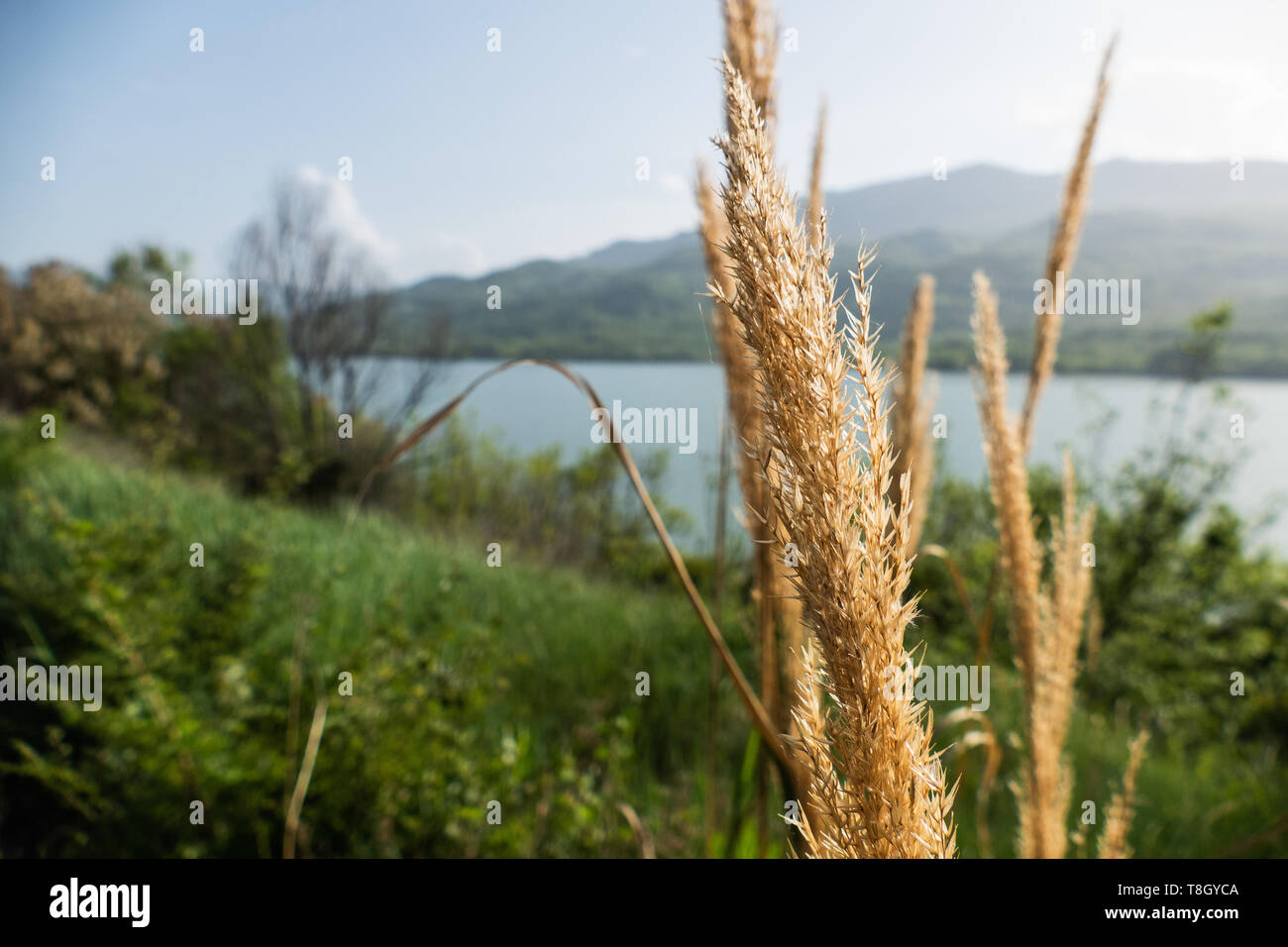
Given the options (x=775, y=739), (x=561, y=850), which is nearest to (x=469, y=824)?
(x=561, y=850)

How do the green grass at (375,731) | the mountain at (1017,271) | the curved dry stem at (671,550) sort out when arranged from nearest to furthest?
the curved dry stem at (671,550)
the green grass at (375,731)
the mountain at (1017,271)

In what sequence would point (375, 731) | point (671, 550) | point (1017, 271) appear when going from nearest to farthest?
1. point (671, 550)
2. point (375, 731)
3. point (1017, 271)

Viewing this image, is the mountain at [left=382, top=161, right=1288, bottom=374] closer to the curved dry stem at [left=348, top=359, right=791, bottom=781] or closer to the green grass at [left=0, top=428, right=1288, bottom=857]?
the green grass at [left=0, top=428, right=1288, bottom=857]

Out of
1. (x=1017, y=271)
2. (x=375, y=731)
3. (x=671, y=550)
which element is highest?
(x=1017, y=271)

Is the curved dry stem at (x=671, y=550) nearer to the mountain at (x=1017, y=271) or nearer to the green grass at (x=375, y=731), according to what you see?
the green grass at (x=375, y=731)

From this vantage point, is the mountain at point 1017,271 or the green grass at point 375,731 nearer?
the green grass at point 375,731

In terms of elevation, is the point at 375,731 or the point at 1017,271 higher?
the point at 1017,271

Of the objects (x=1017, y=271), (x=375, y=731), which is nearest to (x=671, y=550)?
(x=375, y=731)

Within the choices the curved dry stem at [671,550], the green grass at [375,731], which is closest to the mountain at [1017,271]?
the green grass at [375,731]

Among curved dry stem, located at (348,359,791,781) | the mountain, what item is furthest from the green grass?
the mountain

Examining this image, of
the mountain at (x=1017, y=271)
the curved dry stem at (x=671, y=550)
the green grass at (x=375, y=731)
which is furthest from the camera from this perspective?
the mountain at (x=1017, y=271)

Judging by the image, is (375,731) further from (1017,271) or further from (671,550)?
(1017,271)

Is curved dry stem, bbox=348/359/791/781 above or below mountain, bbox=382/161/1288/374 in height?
below

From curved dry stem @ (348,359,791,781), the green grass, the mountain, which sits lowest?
the green grass
